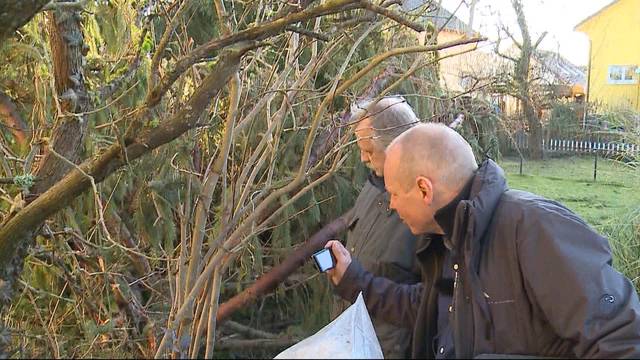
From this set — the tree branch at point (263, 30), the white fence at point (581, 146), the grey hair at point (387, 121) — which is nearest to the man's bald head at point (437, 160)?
the tree branch at point (263, 30)

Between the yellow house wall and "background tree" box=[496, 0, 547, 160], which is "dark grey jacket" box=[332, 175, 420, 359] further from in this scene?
the yellow house wall

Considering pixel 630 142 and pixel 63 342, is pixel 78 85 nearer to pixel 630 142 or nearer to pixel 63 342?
pixel 63 342

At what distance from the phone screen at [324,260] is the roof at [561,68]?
18.1 ft

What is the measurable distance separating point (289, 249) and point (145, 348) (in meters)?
1.50

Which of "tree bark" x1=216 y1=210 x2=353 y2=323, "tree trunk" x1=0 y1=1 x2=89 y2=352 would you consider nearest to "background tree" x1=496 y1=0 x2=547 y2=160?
"tree bark" x1=216 y1=210 x2=353 y2=323

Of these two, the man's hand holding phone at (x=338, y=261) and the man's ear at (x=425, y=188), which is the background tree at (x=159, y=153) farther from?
the man's ear at (x=425, y=188)

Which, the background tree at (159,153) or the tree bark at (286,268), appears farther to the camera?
the tree bark at (286,268)

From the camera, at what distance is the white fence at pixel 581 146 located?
559 centimetres

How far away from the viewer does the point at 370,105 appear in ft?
7.43

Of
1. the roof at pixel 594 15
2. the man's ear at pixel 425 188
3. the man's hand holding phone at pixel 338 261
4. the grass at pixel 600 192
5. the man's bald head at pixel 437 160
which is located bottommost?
the grass at pixel 600 192

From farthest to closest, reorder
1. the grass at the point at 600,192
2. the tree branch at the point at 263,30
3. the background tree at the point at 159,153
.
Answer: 1. the grass at the point at 600,192
2. the background tree at the point at 159,153
3. the tree branch at the point at 263,30

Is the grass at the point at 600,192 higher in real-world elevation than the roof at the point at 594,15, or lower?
lower

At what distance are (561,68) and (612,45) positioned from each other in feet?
2.86

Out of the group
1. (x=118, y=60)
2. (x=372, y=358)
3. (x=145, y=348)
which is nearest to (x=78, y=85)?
(x=118, y=60)
